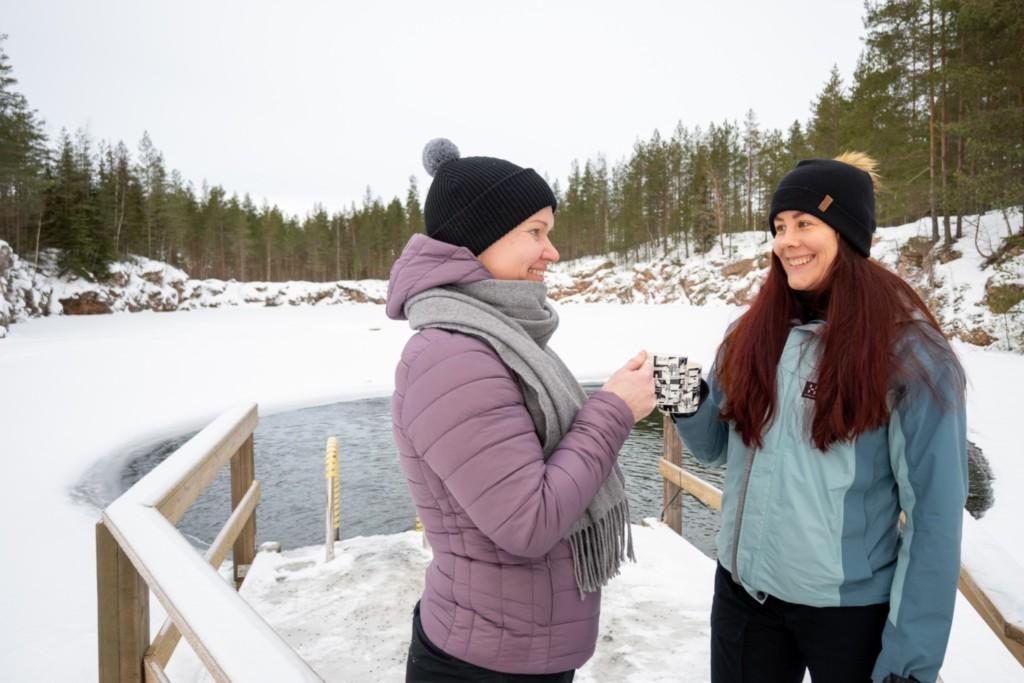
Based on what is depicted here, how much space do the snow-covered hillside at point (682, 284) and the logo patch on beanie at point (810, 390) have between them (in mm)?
488

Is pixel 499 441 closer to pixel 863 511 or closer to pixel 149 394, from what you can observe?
pixel 863 511

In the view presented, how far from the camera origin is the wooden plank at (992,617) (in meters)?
1.26

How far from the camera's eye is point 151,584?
1.44 m

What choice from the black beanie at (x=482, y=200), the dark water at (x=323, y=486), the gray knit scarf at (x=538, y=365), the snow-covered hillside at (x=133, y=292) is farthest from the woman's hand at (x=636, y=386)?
the snow-covered hillside at (x=133, y=292)

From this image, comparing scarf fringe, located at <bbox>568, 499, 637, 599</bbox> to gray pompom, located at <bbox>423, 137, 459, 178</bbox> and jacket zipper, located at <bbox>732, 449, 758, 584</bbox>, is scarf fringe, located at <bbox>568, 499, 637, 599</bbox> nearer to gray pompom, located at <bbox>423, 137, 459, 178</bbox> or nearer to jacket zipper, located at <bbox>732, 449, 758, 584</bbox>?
jacket zipper, located at <bbox>732, 449, 758, 584</bbox>

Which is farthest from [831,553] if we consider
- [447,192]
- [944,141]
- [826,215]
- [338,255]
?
[338,255]

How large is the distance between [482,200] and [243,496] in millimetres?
3536

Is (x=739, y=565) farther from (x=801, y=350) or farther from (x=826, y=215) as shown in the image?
(x=826, y=215)

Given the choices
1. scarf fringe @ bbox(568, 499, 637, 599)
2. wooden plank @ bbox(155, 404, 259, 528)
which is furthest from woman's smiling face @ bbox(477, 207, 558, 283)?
wooden plank @ bbox(155, 404, 259, 528)

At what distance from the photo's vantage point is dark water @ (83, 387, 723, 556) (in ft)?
27.0

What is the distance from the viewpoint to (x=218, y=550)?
125 inches

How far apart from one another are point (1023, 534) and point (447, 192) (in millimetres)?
7503

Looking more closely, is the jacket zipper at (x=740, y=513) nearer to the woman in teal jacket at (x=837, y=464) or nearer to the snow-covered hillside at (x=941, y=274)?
the woman in teal jacket at (x=837, y=464)

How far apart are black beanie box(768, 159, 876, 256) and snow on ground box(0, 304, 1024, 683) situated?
2.14 metres
